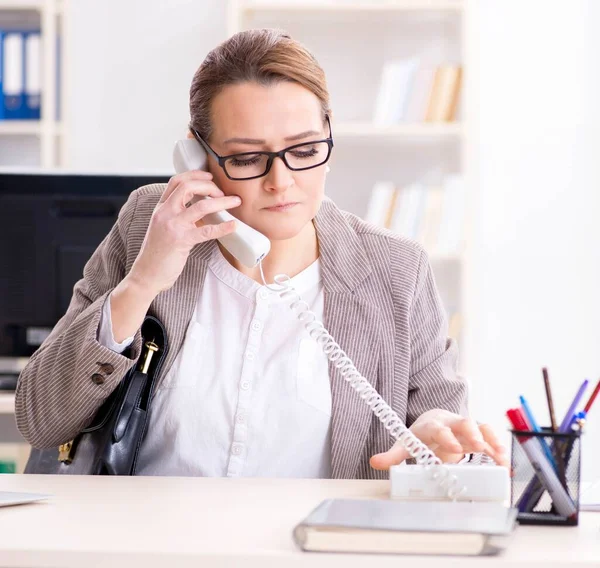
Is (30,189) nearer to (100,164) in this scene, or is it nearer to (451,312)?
(100,164)

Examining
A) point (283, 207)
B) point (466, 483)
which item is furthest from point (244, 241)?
point (466, 483)

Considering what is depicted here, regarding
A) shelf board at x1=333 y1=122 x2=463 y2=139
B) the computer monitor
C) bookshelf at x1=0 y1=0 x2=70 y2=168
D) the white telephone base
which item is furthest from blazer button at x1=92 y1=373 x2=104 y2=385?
bookshelf at x1=0 y1=0 x2=70 y2=168

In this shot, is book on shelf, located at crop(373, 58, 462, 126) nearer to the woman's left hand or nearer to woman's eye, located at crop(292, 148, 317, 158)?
woman's eye, located at crop(292, 148, 317, 158)

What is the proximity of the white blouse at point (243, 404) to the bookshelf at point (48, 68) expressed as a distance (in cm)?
211

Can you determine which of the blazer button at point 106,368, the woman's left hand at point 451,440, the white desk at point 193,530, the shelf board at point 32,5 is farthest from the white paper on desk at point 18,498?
the shelf board at point 32,5

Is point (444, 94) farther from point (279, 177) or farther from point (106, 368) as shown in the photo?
point (106, 368)

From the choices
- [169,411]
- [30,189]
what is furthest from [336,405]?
[30,189]

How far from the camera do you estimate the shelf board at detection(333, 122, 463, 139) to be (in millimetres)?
3422

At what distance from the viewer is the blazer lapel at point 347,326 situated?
5.26 ft

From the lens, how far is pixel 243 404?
1.61 m

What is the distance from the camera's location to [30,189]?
2557mm

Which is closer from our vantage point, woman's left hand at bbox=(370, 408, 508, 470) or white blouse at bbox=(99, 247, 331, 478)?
woman's left hand at bbox=(370, 408, 508, 470)

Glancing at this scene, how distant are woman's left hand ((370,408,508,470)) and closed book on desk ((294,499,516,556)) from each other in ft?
1.03

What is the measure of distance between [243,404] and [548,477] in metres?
0.66
